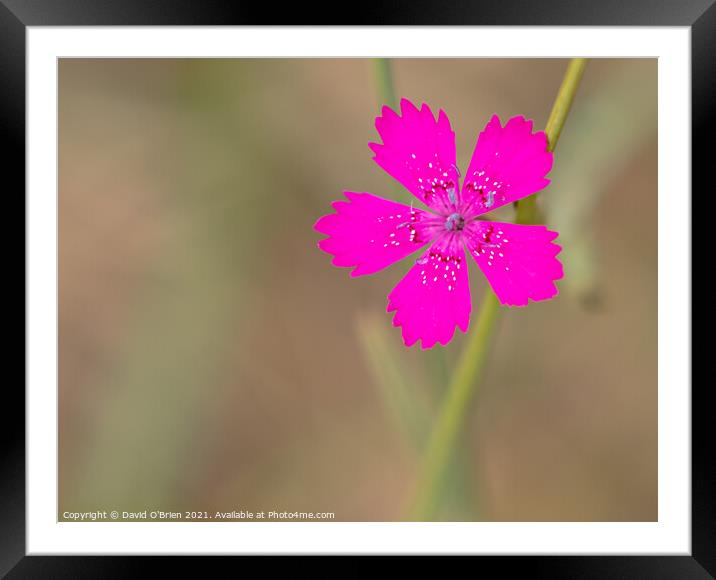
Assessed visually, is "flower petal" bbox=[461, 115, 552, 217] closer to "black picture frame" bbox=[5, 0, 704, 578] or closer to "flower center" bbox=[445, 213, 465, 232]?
"flower center" bbox=[445, 213, 465, 232]

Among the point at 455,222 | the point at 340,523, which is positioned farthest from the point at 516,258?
the point at 340,523

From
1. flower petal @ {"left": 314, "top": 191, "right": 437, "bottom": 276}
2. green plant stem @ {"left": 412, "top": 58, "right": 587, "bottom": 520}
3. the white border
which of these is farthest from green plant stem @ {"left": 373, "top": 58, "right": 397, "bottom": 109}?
green plant stem @ {"left": 412, "top": 58, "right": 587, "bottom": 520}

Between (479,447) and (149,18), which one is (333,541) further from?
(149,18)

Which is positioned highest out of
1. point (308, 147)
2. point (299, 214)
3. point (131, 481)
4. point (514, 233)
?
point (308, 147)

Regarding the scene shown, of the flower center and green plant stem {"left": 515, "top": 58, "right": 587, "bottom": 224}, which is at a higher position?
green plant stem {"left": 515, "top": 58, "right": 587, "bottom": 224}

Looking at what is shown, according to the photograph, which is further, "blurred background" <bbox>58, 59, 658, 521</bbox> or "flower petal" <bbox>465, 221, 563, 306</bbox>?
"blurred background" <bbox>58, 59, 658, 521</bbox>

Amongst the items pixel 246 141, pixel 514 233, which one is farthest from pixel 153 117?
pixel 514 233

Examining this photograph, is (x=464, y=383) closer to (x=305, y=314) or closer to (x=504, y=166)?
(x=504, y=166)

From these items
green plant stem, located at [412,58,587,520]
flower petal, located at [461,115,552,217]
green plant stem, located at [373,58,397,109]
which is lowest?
green plant stem, located at [412,58,587,520]
